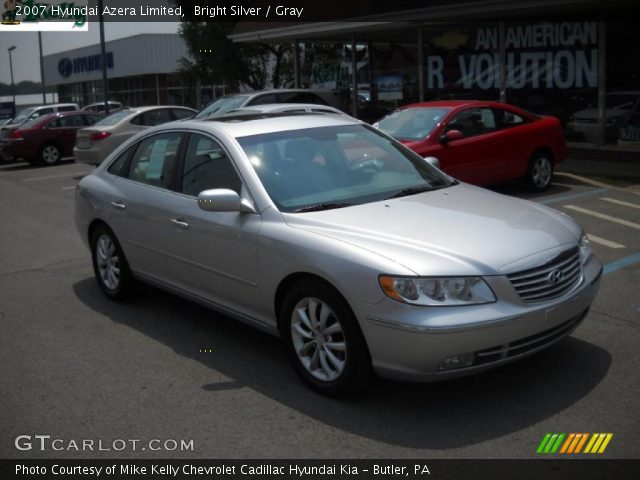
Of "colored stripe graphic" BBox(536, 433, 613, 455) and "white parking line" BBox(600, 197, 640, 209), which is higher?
"white parking line" BBox(600, 197, 640, 209)

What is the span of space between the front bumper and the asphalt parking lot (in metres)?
0.31

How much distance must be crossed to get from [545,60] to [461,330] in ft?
41.3

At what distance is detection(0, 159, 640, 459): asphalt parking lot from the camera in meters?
3.83

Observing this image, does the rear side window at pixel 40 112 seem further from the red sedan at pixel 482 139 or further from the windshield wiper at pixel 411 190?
the windshield wiper at pixel 411 190

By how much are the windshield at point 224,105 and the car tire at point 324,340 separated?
1087cm

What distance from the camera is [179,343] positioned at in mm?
5445

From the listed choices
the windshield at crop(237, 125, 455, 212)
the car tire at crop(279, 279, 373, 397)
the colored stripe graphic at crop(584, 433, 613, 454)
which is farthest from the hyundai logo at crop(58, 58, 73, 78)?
the colored stripe graphic at crop(584, 433, 613, 454)

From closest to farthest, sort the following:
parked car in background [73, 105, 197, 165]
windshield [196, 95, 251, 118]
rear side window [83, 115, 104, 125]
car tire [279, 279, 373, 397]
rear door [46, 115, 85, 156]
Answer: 1. car tire [279, 279, 373, 397]
2. windshield [196, 95, 251, 118]
3. parked car in background [73, 105, 197, 165]
4. rear door [46, 115, 85, 156]
5. rear side window [83, 115, 104, 125]

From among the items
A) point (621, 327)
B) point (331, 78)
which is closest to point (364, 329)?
point (621, 327)

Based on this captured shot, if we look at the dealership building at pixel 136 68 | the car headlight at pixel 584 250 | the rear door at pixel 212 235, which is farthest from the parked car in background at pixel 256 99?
the dealership building at pixel 136 68

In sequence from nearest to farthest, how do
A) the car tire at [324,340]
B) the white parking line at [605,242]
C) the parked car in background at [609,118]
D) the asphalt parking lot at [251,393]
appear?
the asphalt parking lot at [251,393] → the car tire at [324,340] → the white parking line at [605,242] → the parked car in background at [609,118]

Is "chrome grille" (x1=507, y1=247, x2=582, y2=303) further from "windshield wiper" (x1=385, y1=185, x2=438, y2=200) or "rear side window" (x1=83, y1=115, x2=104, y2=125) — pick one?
"rear side window" (x1=83, y1=115, x2=104, y2=125)

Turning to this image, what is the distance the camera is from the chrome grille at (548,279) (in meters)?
4.05

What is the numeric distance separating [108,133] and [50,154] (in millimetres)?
5200
